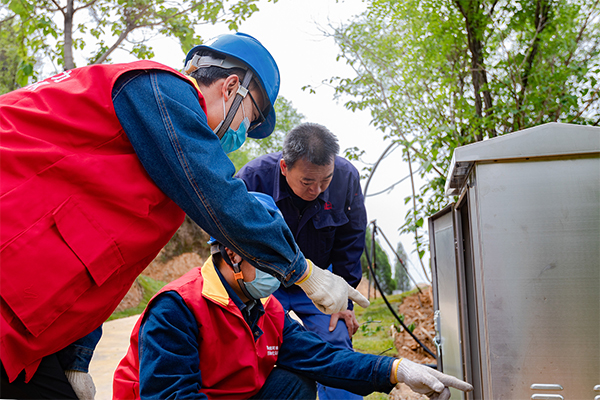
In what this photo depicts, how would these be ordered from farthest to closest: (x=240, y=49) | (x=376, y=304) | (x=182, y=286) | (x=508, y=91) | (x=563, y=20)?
(x=376, y=304)
(x=508, y=91)
(x=563, y=20)
(x=182, y=286)
(x=240, y=49)

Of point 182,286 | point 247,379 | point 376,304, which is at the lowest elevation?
point 376,304

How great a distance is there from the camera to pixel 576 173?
1484 millimetres

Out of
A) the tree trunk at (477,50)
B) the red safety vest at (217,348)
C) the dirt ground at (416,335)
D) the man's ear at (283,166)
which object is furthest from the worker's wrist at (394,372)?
the tree trunk at (477,50)

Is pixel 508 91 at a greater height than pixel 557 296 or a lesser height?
greater

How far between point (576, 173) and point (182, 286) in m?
1.45

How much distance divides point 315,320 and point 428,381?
114 centimetres

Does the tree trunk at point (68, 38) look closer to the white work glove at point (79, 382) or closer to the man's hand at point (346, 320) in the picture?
the man's hand at point (346, 320)

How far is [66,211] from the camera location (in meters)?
0.94

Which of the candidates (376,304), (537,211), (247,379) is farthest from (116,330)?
(537,211)

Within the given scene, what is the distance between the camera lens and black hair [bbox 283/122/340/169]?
247 cm

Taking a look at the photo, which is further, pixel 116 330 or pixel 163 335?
pixel 116 330

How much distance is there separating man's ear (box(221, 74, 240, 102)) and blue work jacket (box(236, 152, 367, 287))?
1.34 meters

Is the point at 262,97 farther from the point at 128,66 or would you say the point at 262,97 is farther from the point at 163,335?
the point at 163,335

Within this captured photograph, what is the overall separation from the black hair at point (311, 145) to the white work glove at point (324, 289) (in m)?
1.12
